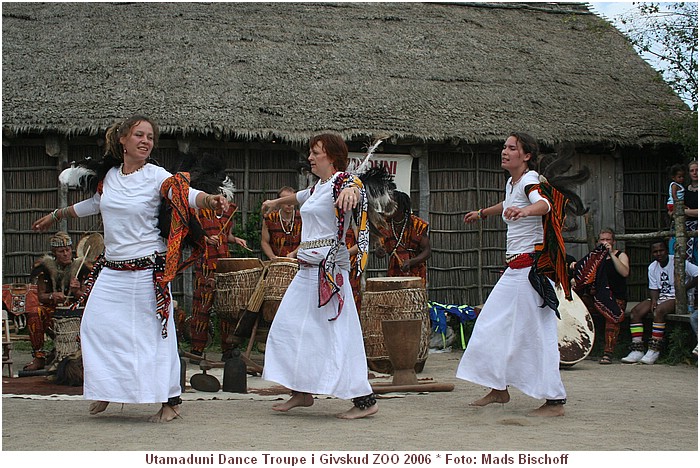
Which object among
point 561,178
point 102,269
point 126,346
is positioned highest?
point 561,178

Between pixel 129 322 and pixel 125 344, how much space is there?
129 millimetres

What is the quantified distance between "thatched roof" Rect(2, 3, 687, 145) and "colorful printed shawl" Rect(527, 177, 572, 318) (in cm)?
607

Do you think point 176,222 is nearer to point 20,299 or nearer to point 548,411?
point 548,411

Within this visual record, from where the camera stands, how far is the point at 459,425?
18.6 ft

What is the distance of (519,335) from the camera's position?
6113mm

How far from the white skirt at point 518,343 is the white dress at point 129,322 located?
6.55 feet

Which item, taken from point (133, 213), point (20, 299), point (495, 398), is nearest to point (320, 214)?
point (133, 213)

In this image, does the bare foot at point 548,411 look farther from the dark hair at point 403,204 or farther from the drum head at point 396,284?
the dark hair at point 403,204

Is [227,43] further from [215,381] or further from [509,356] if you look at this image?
[509,356]

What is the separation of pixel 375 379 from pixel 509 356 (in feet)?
7.52

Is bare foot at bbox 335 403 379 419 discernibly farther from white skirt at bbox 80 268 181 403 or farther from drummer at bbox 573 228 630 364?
drummer at bbox 573 228 630 364

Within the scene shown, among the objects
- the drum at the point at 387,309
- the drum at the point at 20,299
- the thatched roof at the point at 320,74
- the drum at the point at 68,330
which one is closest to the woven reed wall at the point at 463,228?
the thatched roof at the point at 320,74

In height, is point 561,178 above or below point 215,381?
above
